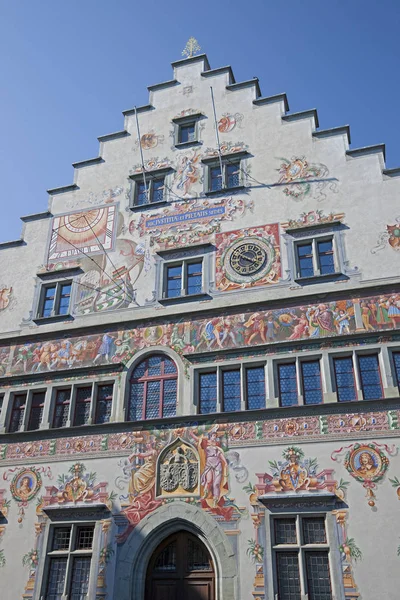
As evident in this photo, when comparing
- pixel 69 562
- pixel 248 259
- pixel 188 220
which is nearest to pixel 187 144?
pixel 188 220

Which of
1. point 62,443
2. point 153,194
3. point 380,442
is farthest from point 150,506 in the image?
point 153,194

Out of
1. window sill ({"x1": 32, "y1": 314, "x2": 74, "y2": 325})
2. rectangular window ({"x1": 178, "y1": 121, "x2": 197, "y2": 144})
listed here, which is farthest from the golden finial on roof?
window sill ({"x1": 32, "y1": 314, "x2": 74, "y2": 325})

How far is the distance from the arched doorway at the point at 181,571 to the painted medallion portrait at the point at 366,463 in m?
3.66

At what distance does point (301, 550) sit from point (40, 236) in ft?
39.1

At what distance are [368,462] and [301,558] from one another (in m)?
2.36

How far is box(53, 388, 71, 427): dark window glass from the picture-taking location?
49.2 feet

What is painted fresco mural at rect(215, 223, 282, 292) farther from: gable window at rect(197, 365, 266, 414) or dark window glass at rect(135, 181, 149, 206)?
dark window glass at rect(135, 181, 149, 206)

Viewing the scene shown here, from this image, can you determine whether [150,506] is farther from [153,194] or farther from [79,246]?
[153,194]

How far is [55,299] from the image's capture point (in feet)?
55.4

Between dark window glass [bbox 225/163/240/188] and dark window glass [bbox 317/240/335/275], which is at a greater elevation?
dark window glass [bbox 225/163/240/188]

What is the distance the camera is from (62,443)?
47.6 ft

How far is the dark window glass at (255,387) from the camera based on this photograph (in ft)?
44.6

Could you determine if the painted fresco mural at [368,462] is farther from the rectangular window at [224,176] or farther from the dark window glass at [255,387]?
the rectangular window at [224,176]

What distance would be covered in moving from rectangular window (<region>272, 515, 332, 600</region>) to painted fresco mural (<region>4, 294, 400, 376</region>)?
161 inches
